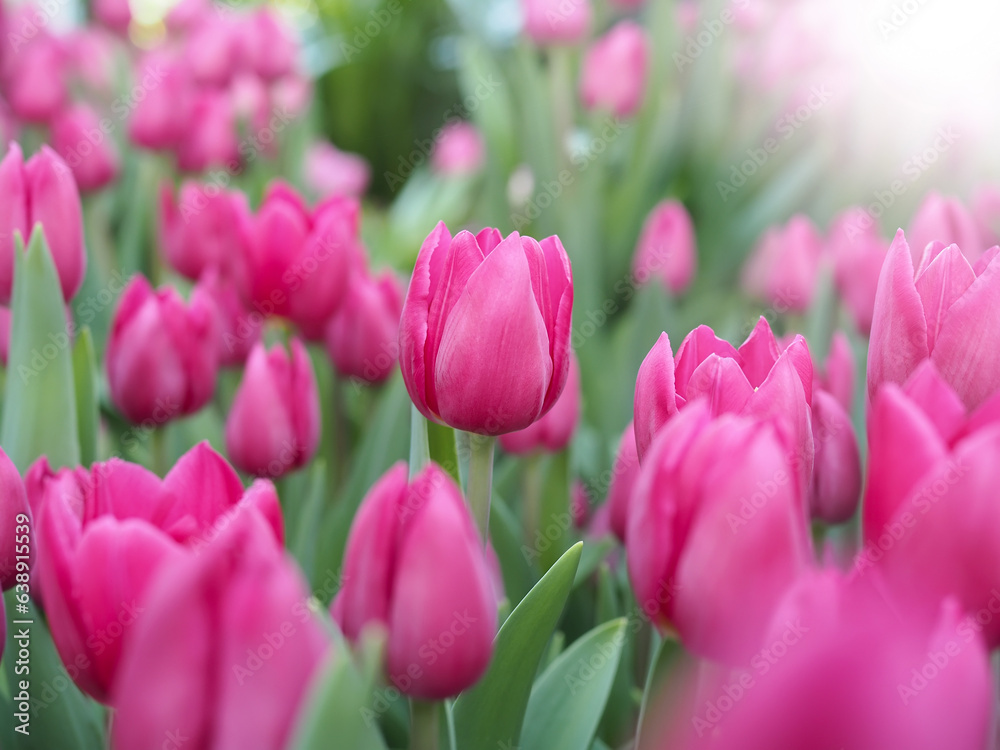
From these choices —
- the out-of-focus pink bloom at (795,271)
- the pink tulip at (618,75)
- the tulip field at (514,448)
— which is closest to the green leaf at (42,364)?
the tulip field at (514,448)

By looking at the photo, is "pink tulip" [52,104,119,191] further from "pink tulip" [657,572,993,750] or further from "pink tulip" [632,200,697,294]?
"pink tulip" [657,572,993,750]

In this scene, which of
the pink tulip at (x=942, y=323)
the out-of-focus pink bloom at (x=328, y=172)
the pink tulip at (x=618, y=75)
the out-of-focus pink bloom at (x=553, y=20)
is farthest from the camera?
the out-of-focus pink bloom at (x=328, y=172)

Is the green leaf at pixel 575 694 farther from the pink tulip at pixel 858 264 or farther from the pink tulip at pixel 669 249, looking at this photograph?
the pink tulip at pixel 669 249

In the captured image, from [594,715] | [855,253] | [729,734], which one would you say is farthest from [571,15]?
[729,734]

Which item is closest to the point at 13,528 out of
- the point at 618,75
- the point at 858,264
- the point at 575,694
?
the point at 575,694

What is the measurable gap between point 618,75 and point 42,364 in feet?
3.12

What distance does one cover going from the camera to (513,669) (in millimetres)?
373

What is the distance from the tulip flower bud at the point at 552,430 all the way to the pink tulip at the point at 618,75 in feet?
2.50

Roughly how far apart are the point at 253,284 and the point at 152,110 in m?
0.54

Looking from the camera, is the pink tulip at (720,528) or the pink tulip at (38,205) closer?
the pink tulip at (720,528)

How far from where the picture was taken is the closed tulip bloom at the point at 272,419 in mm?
543

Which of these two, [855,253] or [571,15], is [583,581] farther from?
[571,15]

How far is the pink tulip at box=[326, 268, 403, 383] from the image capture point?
62 cm

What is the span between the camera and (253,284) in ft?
2.13
